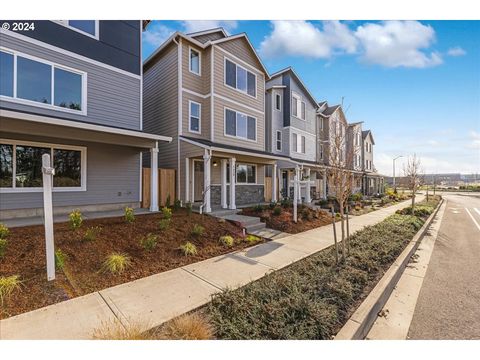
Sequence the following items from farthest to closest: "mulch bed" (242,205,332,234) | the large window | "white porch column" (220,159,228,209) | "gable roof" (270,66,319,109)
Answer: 1. "gable roof" (270,66,319,109)
2. "white porch column" (220,159,228,209)
3. "mulch bed" (242,205,332,234)
4. the large window

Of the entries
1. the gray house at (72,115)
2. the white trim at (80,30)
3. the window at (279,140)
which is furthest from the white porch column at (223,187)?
the window at (279,140)

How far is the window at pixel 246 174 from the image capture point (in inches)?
539

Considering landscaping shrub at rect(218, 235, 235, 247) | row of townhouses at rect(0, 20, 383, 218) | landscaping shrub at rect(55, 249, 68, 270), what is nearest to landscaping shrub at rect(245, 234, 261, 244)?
landscaping shrub at rect(218, 235, 235, 247)

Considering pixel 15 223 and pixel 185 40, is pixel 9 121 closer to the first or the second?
pixel 15 223

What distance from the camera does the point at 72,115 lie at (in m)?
8.28

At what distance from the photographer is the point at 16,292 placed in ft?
11.5

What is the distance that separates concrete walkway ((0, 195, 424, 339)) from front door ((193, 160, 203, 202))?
6551mm

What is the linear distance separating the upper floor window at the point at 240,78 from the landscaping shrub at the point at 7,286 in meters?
12.1

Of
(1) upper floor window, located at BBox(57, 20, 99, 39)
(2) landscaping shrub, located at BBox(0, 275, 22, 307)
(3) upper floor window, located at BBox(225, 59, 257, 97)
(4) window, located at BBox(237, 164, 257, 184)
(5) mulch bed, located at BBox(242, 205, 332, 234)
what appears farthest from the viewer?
(4) window, located at BBox(237, 164, 257, 184)

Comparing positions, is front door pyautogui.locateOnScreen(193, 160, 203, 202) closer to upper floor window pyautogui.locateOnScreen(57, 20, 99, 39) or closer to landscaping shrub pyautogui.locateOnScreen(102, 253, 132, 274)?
upper floor window pyautogui.locateOnScreen(57, 20, 99, 39)

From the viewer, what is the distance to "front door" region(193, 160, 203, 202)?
12.0 m

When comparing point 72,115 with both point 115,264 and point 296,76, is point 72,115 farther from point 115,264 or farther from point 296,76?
point 296,76

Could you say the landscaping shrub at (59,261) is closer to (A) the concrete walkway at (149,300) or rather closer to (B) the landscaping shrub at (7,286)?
(B) the landscaping shrub at (7,286)
